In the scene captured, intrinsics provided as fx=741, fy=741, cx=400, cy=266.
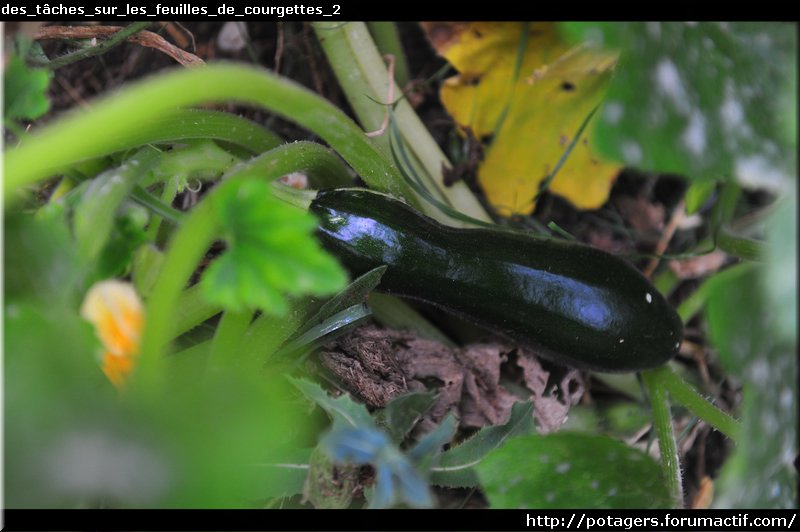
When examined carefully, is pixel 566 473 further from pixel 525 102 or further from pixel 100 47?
pixel 100 47

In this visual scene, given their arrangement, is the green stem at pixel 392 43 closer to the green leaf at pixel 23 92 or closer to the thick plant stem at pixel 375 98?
the thick plant stem at pixel 375 98

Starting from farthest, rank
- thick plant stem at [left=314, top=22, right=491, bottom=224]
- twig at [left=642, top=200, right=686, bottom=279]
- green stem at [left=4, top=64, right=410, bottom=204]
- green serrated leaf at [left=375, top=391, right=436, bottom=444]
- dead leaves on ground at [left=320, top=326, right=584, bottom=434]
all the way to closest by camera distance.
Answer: twig at [left=642, top=200, right=686, bottom=279] → thick plant stem at [left=314, top=22, right=491, bottom=224] → dead leaves on ground at [left=320, top=326, right=584, bottom=434] → green serrated leaf at [left=375, top=391, right=436, bottom=444] → green stem at [left=4, top=64, right=410, bottom=204]

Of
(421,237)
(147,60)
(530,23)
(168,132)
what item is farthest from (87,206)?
(530,23)

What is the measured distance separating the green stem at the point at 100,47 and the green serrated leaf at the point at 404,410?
31.7 inches

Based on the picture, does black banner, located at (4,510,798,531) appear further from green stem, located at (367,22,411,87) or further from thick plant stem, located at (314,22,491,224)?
green stem, located at (367,22,411,87)

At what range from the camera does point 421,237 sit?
1305mm

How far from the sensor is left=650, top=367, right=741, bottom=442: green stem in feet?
3.95

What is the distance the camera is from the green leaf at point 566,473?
1.00 m

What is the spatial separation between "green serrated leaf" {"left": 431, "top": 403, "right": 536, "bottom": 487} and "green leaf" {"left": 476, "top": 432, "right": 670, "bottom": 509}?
0.14m

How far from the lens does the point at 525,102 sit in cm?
161

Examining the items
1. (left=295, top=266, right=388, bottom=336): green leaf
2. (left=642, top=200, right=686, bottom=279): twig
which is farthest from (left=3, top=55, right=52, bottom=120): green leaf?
(left=642, top=200, right=686, bottom=279): twig

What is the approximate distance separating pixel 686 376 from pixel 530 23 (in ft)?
2.75

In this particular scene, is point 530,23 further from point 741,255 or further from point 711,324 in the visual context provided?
point 711,324

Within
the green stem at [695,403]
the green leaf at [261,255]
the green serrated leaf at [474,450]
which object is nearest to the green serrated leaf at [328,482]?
the green serrated leaf at [474,450]
